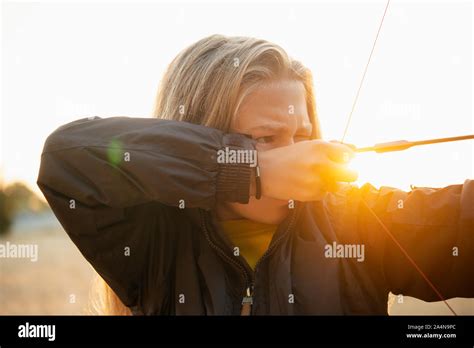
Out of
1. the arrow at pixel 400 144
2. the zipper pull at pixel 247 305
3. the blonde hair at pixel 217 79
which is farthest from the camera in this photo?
the blonde hair at pixel 217 79

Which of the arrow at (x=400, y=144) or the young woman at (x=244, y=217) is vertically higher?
the arrow at (x=400, y=144)

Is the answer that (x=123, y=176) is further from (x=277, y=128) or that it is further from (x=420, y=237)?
(x=420, y=237)

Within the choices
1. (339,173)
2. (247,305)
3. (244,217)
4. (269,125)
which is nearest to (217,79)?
(269,125)

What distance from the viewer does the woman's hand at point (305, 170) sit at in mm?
1199

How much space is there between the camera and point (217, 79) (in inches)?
58.8

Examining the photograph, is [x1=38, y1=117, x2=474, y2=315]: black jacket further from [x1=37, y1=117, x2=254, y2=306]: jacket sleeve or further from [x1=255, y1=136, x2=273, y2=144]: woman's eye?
[x1=255, y1=136, x2=273, y2=144]: woman's eye

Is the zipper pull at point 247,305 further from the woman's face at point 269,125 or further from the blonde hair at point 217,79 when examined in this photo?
the blonde hair at point 217,79

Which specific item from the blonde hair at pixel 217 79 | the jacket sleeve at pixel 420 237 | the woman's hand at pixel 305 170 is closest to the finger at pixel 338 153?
the woman's hand at pixel 305 170

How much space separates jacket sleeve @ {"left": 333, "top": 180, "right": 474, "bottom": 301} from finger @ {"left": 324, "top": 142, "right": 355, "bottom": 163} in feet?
0.54

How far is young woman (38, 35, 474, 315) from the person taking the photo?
1222mm

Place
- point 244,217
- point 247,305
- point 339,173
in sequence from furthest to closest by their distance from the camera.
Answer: point 244,217, point 247,305, point 339,173

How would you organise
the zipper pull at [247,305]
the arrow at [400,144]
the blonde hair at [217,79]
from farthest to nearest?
the blonde hair at [217,79] < the zipper pull at [247,305] < the arrow at [400,144]

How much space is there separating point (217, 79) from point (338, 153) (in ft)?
1.47

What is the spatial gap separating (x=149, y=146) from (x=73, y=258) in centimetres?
850
